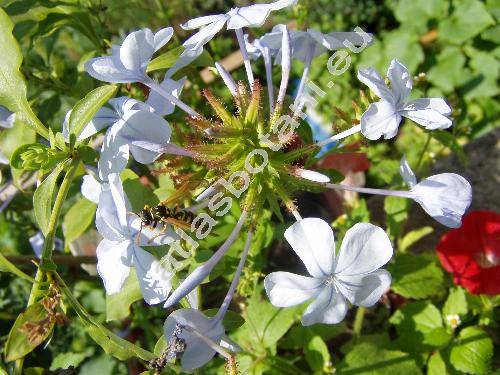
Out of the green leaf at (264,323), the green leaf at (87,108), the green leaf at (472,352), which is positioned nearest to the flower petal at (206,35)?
the green leaf at (87,108)

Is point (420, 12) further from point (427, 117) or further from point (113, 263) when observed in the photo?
point (113, 263)

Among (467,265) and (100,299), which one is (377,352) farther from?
(100,299)

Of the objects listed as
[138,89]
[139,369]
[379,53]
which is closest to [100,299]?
[139,369]

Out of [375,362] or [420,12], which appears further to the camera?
[420,12]

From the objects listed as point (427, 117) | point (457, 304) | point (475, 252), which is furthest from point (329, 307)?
point (475, 252)

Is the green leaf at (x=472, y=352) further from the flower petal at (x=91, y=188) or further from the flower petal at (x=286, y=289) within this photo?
the flower petal at (x=91, y=188)

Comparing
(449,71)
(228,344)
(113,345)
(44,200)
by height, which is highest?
(44,200)
